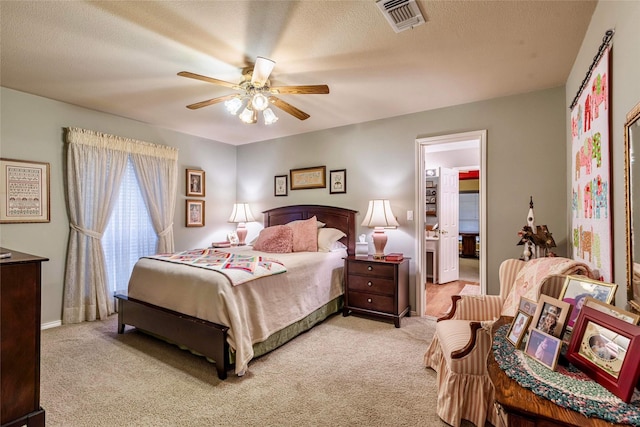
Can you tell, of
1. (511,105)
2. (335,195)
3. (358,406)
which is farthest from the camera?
(335,195)

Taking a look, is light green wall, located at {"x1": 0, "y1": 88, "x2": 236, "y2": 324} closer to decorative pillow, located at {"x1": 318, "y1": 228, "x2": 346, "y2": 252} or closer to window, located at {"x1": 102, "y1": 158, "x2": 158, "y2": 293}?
window, located at {"x1": 102, "y1": 158, "x2": 158, "y2": 293}

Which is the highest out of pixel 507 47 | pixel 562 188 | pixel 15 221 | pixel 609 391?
pixel 507 47

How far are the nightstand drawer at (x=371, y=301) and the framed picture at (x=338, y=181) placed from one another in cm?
143

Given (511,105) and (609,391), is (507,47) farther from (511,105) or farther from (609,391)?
(609,391)

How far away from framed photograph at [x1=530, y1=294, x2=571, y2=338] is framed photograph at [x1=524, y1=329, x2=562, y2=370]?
0.11ft

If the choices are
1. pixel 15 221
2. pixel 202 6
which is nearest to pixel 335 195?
pixel 202 6

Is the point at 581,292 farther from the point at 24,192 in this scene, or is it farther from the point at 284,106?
the point at 24,192

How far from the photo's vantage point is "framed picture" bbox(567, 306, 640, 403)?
0.79 metres

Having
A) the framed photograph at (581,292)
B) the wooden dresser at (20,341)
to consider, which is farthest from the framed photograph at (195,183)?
the framed photograph at (581,292)

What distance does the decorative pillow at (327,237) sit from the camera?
3.83 meters

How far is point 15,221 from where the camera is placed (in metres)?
3.00

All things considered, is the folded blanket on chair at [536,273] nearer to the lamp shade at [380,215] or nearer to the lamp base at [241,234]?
the lamp shade at [380,215]

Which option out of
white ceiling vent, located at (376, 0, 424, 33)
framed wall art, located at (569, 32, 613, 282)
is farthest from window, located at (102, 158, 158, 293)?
framed wall art, located at (569, 32, 613, 282)

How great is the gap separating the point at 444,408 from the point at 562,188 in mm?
2324
